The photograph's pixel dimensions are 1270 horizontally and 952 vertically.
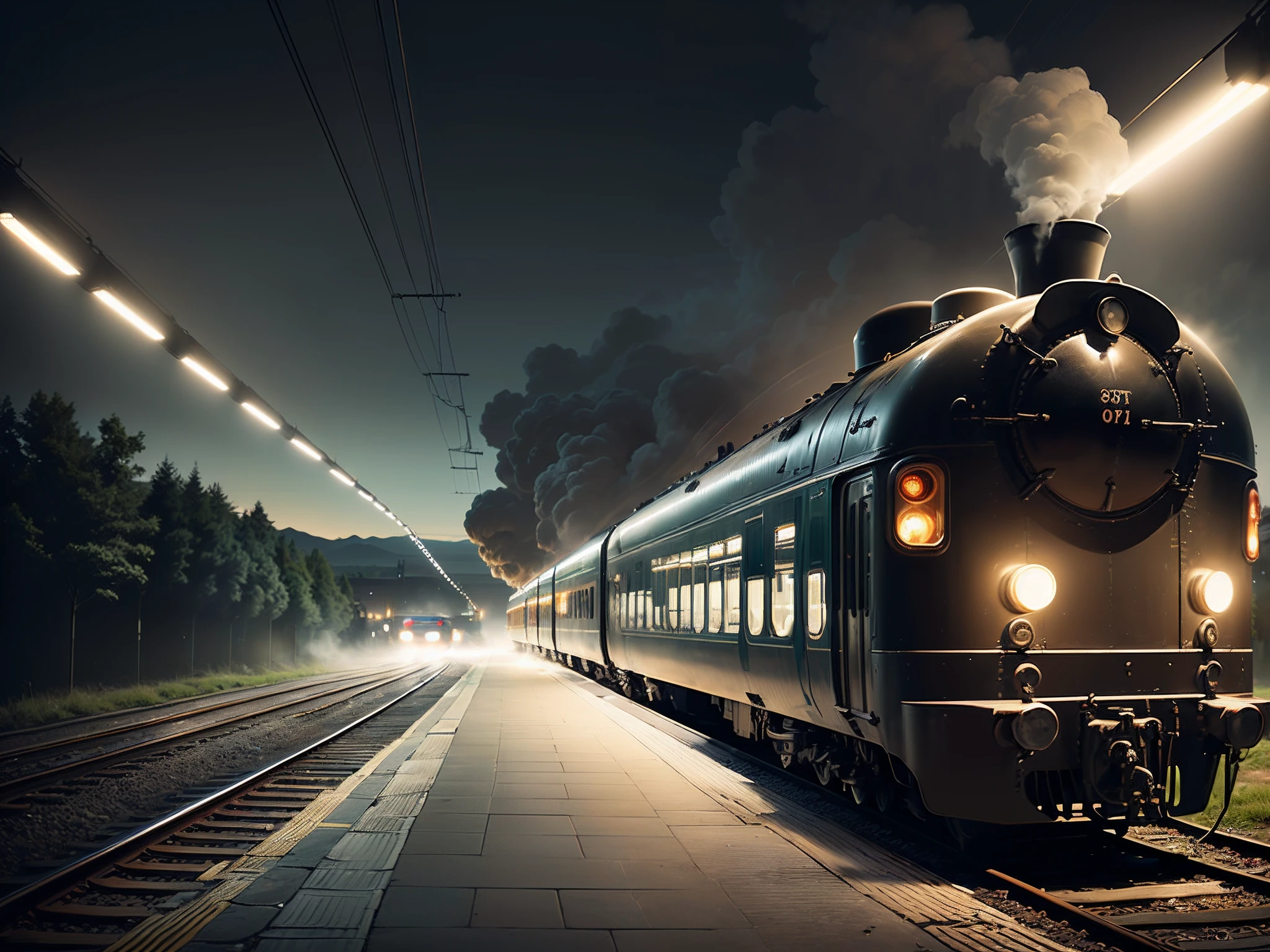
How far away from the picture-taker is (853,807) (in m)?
8.81

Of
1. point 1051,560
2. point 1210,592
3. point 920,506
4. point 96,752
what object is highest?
point 920,506

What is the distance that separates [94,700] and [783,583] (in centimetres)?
1904

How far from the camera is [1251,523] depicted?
22.9ft

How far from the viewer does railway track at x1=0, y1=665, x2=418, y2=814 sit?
34.1ft

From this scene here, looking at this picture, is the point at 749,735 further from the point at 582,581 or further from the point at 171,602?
the point at 171,602

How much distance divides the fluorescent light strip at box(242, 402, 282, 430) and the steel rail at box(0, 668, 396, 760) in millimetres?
5303

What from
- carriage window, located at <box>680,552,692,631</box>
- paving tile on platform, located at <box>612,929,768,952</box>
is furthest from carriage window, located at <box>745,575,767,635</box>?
paving tile on platform, located at <box>612,929,768,952</box>

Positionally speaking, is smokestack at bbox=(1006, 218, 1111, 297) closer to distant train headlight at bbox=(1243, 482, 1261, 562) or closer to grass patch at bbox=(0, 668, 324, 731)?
distant train headlight at bbox=(1243, 482, 1261, 562)

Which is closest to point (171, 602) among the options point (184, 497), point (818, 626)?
point (184, 497)

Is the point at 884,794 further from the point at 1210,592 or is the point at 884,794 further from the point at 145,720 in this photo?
the point at 145,720

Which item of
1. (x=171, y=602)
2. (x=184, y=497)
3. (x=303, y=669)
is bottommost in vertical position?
(x=303, y=669)

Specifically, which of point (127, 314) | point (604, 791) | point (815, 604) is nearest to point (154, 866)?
point (604, 791)

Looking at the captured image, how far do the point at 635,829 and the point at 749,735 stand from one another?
3.69 m

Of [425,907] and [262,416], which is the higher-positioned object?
[262,416]
